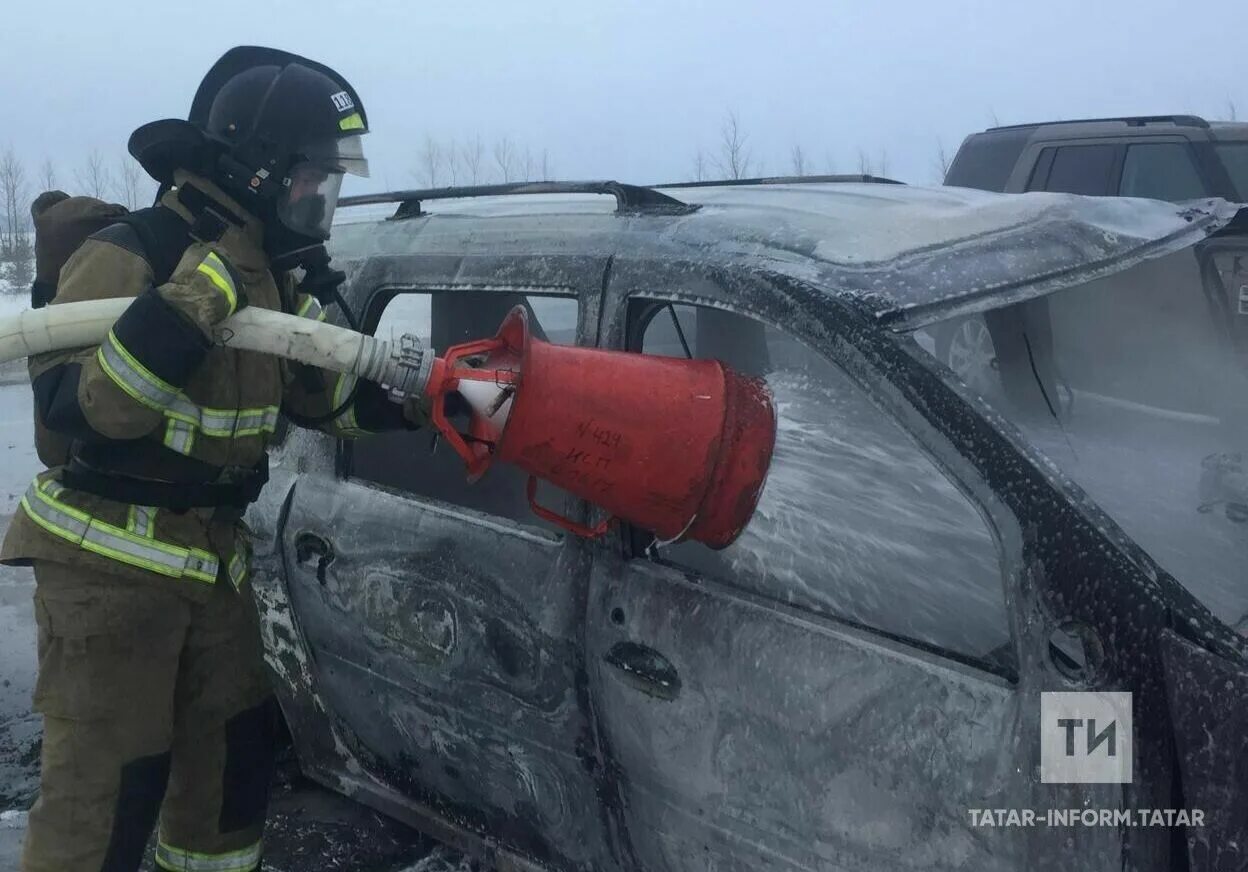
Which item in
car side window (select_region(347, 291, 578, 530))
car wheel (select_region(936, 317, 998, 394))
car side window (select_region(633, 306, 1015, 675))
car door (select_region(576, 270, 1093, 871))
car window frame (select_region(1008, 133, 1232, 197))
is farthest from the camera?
car window frame (select_region(1008, 133, 1232, 197))

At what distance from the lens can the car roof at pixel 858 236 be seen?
1808 millimetres

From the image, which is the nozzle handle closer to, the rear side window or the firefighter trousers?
the firefighter trousers

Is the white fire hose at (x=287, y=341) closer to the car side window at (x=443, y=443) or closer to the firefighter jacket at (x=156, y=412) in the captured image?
the firefighter jacket at (x=156, y=412)

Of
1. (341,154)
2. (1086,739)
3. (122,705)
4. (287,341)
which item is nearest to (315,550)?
(122,705)

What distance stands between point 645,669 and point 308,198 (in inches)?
44.6

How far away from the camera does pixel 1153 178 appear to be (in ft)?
21.4

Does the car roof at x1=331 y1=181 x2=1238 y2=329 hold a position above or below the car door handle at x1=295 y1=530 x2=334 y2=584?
above

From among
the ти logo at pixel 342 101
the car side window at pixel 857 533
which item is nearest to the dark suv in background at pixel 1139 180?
the car side window at pixel 857 533

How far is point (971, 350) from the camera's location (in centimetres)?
222

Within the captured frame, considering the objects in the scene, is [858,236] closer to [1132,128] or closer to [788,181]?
[788,181]

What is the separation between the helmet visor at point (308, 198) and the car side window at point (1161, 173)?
5.53 meters

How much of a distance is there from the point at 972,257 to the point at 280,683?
191 centimetres

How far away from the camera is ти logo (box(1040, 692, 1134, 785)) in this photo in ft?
4.65

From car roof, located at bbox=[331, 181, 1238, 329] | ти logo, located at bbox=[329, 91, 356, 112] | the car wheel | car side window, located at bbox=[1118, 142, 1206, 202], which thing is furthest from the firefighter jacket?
car side window, located at bbox=[1118, 142, 1206, 202]
